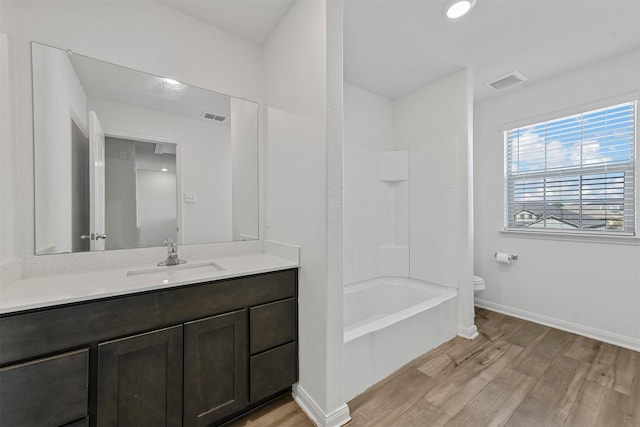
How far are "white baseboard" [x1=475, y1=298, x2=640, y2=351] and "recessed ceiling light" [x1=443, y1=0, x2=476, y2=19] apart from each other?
293cm

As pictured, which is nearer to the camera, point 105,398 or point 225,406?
point 105,398

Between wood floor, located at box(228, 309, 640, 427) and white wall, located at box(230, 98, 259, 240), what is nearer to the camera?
wood floor, located at box(228, 309, 640, 427)

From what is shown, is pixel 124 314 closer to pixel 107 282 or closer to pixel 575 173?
pixel 107 282

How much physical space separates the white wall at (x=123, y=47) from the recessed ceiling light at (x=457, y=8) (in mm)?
1372

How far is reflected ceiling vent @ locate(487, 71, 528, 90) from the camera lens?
8.27 feet

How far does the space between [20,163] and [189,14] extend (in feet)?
4.32

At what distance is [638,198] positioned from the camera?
2.16 metres

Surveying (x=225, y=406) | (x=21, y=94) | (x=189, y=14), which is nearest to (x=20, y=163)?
(x=21, y=94)

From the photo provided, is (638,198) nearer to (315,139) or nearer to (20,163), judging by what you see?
(315,139)

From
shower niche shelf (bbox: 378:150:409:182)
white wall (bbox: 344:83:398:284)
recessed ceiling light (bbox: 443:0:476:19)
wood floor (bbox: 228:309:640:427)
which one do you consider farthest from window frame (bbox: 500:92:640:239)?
recessed ceiling light (bbox: 443:0:476:19)

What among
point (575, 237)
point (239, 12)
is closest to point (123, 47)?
point (239, 12)

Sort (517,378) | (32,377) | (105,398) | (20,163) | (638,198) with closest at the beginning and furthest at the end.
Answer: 1. (32,377)
2. (105,398)
3. (20,163)
4. (517,378)
5. (638,198)

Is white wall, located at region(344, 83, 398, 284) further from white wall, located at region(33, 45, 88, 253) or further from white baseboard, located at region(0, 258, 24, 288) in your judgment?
white baseboard, located at region(0, 258, 24, 288)

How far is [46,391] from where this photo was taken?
95 centimetres
